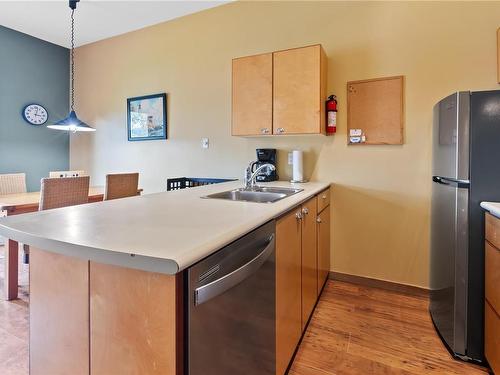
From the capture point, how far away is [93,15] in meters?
3.27

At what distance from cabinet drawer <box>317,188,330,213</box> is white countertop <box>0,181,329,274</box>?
0.84 m

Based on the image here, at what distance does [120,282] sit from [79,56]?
15.1 ft

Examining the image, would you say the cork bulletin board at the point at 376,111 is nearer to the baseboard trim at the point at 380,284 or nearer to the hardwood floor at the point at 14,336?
the baseboard trim at the point at 380,284

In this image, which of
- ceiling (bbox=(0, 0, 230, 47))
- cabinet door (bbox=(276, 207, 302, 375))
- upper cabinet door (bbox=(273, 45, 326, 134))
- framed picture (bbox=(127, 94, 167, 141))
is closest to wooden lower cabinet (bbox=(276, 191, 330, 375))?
cabinet door (bbox=(276, 207, 302, 375))

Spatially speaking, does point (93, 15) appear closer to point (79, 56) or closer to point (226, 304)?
point (79, 56)

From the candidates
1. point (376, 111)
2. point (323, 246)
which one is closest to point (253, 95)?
point (376, 111)

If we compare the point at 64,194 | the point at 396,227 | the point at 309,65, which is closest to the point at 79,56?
the point at 64,194

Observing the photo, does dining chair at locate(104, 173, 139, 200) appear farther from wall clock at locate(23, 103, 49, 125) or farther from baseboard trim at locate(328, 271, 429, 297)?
wall clock at locate(23, 103, 49, 125)

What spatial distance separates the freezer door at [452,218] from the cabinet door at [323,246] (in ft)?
2.45

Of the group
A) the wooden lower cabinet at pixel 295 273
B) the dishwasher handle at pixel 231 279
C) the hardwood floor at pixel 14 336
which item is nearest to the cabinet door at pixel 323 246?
the wooden lower cabinet at pixel 295 273

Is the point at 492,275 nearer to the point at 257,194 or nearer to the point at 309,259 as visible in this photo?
the point at 309,259

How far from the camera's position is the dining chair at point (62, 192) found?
2.16m

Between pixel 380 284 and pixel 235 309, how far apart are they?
79.1 inches

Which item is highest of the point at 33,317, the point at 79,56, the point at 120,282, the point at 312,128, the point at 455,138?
the point at 79,56
